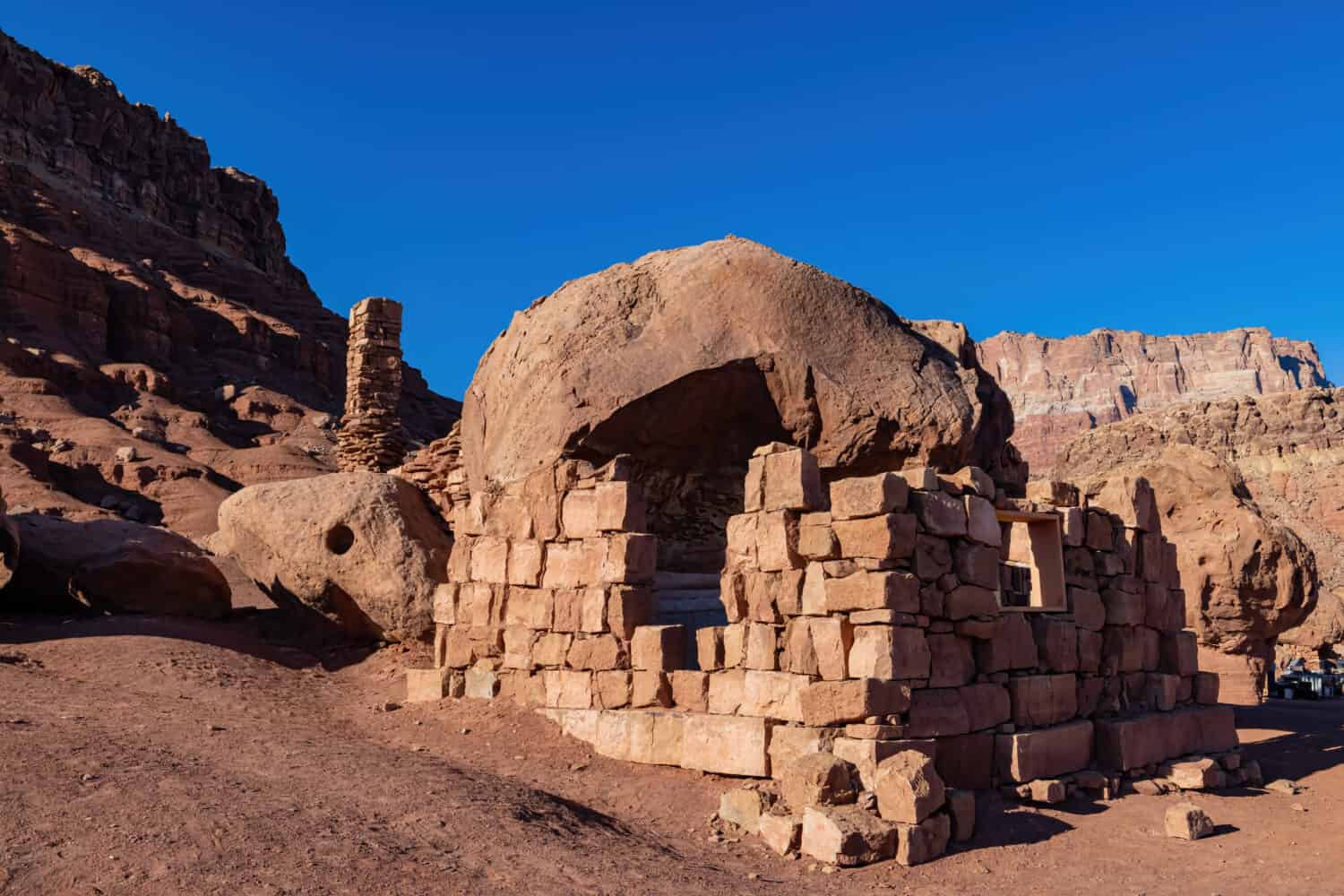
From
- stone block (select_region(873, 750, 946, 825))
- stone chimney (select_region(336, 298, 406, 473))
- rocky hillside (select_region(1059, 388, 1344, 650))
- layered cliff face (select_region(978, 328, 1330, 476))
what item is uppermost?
layered cliff face (select_region(978, 328, 1330, 476))

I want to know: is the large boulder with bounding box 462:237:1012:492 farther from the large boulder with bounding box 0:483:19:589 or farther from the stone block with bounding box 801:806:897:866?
the large boulder with bounding box 0:483:19:589

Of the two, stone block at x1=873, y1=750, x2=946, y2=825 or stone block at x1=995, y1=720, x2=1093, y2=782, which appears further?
stone block at x1=995, y1=720, x2=1093, y2=782

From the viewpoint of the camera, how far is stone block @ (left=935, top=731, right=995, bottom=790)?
760cm

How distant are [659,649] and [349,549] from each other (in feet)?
16.5

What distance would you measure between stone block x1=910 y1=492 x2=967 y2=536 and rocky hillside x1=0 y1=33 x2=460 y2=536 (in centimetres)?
2000

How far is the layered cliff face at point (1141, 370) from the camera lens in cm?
14150

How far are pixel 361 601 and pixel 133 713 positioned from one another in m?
3.87

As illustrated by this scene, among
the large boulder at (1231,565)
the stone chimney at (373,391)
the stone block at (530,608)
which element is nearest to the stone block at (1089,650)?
the stone block at (530,608)

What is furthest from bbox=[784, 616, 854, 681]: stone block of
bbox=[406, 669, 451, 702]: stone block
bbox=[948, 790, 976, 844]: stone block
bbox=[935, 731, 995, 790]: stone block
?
bbox=[406, 669, 451, 702]: stone block

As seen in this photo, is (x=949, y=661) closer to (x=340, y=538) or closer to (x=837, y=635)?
(x=837, y=635)

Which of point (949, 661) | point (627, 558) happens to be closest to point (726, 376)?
point (627, 558)

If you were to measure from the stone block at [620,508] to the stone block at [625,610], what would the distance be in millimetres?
519

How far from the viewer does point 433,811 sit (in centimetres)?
618

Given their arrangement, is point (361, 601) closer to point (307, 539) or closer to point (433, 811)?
point (307, 539)
